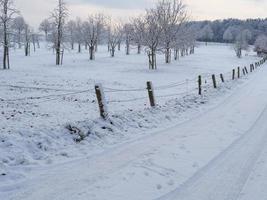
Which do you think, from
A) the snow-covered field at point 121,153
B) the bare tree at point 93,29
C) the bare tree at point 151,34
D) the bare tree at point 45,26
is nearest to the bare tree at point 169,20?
the bare tree at point 151,34

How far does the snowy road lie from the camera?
6574 millimetres

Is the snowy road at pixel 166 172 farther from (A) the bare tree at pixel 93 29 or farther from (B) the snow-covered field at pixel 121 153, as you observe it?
(A) the bare tree at pixel 93 29

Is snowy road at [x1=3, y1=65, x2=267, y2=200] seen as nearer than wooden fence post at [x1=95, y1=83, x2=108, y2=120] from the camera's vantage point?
Yes

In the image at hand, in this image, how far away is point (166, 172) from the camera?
780cm

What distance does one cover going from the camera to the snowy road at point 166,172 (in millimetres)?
6574

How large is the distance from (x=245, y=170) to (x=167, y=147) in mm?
2168

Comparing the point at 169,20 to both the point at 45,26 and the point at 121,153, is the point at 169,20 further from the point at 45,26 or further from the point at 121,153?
the point at 45,26

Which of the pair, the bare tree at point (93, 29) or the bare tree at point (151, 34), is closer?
the bare tree at point (151, 34)

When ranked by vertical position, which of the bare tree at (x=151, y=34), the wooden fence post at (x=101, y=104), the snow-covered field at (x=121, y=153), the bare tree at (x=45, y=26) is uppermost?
the bare tree at (x=45, y=26)

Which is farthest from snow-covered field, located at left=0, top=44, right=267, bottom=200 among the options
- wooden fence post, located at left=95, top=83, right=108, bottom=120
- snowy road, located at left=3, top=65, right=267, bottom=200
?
wooden fence post, located at left=95, top=83, right=108, bottom=120

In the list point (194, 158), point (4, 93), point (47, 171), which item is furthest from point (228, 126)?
point (4, 93)

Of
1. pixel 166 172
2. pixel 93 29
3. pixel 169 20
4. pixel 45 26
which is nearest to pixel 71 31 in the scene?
pixel 45 26

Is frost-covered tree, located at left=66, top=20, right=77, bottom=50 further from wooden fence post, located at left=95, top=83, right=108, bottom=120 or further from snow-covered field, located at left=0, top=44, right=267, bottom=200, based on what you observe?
wooden fence post, located at left=95, top=83, right=108, bottom=120

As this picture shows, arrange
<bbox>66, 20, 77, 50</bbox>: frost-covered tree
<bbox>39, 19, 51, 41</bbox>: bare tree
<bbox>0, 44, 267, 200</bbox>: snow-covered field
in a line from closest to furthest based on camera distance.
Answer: <bbox>0, 44, 267, 200</bbox>: snow-covered field → <bbox>66, 20, 77, 50</bbox>: frost-covered tree → <bbox>39, 19, 51, 41</bbox>: bare tree
